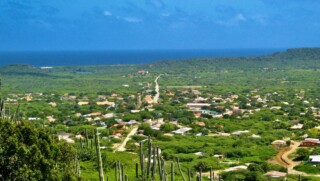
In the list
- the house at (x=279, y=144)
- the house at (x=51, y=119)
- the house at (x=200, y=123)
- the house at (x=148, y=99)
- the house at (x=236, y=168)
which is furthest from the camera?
the house at (x=148, y=99)

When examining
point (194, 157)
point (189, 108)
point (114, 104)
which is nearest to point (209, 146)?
point (194, 157)

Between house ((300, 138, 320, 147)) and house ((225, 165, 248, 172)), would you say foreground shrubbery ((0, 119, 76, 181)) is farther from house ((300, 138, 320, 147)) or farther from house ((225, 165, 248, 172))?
house ((300, 138, 320, 147))

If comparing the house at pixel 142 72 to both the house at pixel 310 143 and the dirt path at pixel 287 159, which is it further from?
the house at pixel 310 143

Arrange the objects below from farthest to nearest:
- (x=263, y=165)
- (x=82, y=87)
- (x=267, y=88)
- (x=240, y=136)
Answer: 1. (x=82, y=87)
2. (x=267, y=88)
3. (x=240, y=136)
4. (x=263, y=165)

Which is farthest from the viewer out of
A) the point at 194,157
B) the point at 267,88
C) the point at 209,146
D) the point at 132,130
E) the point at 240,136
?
the point at 267,88

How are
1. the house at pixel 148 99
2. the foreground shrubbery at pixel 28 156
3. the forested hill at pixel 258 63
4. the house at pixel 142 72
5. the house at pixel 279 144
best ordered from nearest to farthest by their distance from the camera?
the foreground shrubbery at pixel 28 156
the house at pixel 279 144
the house at pixel 148 99
the house at pixel 142 72
the forested hill at pixel 258 63

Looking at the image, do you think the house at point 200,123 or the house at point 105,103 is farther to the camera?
the house at point 105,103

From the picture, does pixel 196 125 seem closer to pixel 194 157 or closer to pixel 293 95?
pixel 194 157

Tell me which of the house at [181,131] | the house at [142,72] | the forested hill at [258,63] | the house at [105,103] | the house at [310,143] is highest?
the forested hill at [258,63]

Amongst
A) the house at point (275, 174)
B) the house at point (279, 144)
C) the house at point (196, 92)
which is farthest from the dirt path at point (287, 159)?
the house at point (196, 92)
